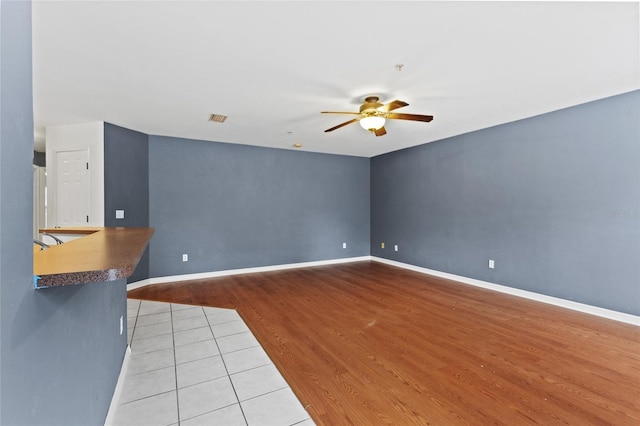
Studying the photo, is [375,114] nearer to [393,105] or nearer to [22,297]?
[393,105]

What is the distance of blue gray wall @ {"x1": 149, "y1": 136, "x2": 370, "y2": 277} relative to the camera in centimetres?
470

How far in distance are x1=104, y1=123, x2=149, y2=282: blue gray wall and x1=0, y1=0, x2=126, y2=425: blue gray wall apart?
3574 mm

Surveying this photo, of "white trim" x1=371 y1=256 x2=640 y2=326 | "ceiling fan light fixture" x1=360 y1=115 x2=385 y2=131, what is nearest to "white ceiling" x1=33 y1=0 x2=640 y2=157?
"ceiling fan light fixture" x1=360 y1=115 x2=385 y2=131

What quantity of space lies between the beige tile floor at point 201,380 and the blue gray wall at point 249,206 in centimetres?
200

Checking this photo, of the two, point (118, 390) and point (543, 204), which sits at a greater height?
point (543, 204)

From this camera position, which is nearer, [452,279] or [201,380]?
[201,380]

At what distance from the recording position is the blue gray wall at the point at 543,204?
10.1 feet

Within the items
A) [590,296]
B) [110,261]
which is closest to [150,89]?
[110,261]

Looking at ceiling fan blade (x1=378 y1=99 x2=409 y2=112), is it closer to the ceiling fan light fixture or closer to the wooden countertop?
the ceiling fan light fixture

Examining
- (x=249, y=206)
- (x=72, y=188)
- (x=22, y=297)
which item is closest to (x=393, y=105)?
(x=22, y=297)

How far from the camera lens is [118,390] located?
6.14 feet

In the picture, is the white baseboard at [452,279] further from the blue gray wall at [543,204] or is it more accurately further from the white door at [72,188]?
the white door at [72,188]

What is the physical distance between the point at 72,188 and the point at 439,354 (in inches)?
198

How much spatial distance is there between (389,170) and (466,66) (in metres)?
3.68
